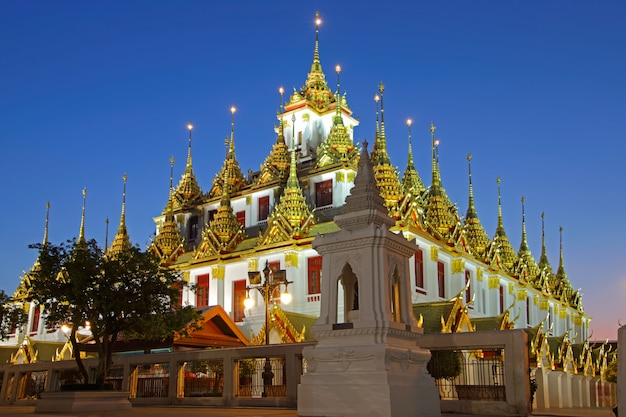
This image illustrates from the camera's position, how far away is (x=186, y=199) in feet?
153

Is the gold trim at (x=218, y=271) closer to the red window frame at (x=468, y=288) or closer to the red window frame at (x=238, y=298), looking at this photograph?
the red window frame at (x=238, y=298)

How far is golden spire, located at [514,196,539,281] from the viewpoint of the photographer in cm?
4937

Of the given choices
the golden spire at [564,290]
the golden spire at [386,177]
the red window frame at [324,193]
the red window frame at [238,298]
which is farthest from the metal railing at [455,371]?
the golden spire at [564,290]

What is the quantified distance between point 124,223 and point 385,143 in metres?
20.0

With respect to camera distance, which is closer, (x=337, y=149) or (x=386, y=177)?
(x=386, y=177)

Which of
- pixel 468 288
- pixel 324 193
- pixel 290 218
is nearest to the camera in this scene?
pixel 290 218

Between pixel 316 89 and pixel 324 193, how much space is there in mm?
10902

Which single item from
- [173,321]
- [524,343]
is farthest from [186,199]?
[524,343]

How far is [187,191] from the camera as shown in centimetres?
4703

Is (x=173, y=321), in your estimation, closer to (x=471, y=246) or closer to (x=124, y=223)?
(x=471, y=246)

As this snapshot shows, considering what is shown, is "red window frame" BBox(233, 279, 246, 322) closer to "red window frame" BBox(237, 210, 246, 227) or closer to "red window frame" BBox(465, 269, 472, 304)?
"red window frame" BBox(237, 210, 246, 227)

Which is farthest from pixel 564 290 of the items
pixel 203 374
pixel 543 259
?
pixel 203 374

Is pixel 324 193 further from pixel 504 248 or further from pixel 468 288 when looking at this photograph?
pixel 504 248

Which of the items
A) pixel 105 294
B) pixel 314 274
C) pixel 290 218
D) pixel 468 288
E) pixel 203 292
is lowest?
pixel 105 294
